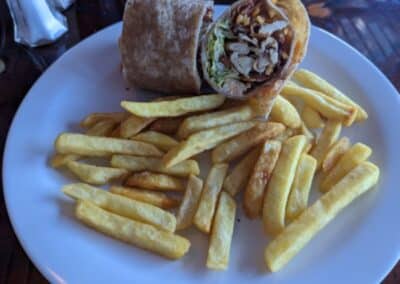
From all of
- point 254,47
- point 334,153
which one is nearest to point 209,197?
point 334,153

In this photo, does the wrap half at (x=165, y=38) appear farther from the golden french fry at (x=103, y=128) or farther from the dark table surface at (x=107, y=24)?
the dark table surface at (x=107, y=24)

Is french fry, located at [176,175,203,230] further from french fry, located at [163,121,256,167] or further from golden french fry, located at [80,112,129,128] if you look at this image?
golden french fry, located at [80,112,129,128]

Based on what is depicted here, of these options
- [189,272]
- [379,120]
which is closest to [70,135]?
[189,272]

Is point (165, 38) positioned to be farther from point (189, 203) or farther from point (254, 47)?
point (189, 203)

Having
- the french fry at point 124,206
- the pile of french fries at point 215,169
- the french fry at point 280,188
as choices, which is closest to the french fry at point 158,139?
the pile of french fries at point 215,169

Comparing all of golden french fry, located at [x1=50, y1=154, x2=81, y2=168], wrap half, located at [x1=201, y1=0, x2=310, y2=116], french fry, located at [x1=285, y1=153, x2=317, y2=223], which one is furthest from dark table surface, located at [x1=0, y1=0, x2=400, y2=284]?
french fry, located at [x1=285, y1=153, x2=317, y2=223]

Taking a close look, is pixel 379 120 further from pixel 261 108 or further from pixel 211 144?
pixel 211 144
